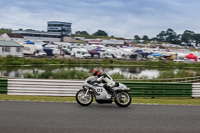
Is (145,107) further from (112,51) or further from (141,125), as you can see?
(112,51)

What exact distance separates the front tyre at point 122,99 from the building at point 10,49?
50805 mm

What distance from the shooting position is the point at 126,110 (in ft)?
36.9

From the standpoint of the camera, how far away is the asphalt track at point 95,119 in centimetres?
794

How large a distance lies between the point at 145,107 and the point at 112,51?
65.4m

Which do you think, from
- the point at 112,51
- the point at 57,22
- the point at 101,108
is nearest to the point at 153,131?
the point at 101,108

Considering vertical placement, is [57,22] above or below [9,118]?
above

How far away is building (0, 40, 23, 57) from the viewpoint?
58956 mm

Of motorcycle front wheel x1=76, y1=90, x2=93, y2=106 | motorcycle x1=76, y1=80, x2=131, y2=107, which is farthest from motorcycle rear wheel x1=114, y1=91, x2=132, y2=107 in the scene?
motorcycle front wheel x1=76, y1=90, x2=93, y2=106

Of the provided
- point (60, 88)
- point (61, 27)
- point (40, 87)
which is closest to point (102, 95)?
point (60, 88)

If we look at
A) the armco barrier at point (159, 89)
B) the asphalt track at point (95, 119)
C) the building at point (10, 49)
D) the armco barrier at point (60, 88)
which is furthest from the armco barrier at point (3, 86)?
the building at point (10, 49)

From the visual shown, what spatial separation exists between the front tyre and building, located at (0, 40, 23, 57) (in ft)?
167

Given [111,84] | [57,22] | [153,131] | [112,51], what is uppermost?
[57,22]

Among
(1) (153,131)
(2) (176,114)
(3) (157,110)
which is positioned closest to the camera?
(1) (153,131)

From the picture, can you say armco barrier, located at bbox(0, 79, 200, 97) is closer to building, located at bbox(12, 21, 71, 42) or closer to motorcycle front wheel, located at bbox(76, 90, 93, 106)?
motorcycle front wheel, located at bbox(76, 90, 93, 106)
